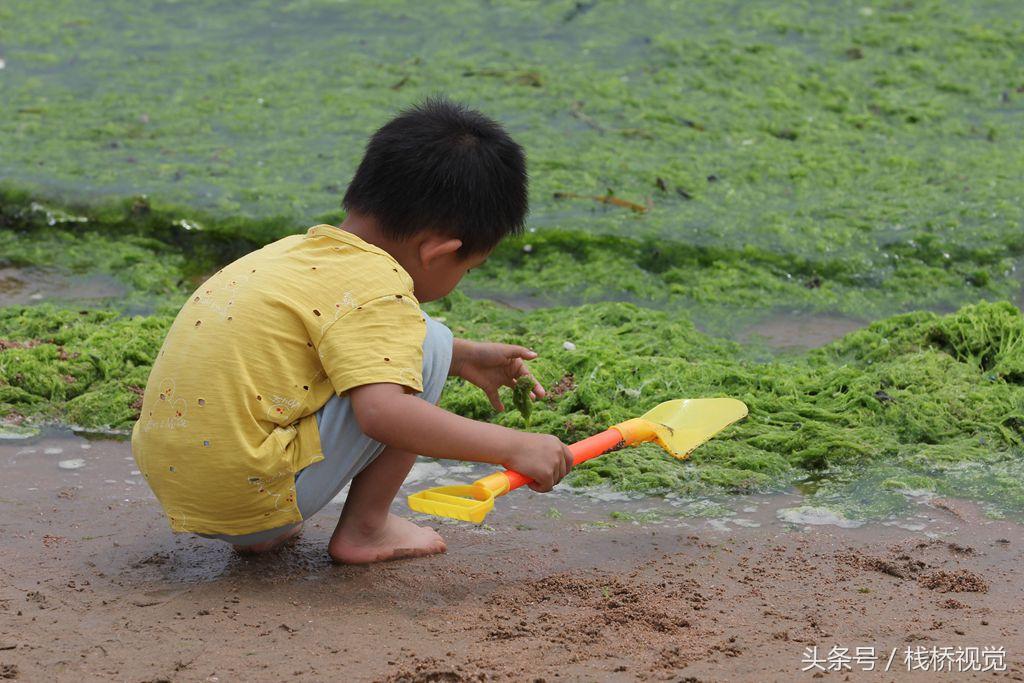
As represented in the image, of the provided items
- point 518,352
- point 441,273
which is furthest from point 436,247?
point 518,352

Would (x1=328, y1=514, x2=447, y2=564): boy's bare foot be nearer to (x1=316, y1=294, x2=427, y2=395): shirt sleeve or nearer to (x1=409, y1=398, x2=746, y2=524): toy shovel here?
(x1=409, y1=398, x2=746, y2=524): toy shovel

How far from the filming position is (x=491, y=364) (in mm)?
2699

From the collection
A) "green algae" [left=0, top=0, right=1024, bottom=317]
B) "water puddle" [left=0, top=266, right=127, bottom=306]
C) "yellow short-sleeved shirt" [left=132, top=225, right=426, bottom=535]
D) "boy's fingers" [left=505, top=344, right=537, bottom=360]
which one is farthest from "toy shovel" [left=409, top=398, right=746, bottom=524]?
"water puddle" [left=0, top=266, right=127, bottom=306]

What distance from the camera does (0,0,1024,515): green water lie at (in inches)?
126

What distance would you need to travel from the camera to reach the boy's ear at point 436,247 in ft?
7.57

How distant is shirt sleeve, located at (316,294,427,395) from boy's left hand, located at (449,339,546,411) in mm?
502

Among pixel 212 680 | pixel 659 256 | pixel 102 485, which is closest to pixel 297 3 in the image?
pixel 659 256

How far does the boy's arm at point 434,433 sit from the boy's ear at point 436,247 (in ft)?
1.01

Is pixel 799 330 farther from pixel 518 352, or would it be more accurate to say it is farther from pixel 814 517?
pixel 518 352

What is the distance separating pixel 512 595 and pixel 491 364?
0.60 meters

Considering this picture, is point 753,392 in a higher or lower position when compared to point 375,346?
lower

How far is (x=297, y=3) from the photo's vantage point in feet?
23.8

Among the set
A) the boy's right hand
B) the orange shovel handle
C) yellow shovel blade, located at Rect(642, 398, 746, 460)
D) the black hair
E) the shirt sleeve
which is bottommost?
yellow shovel blade, located at Rect(642, 398, 746, 460)

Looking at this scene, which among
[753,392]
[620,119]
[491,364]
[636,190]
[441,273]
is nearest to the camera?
[441,273]
